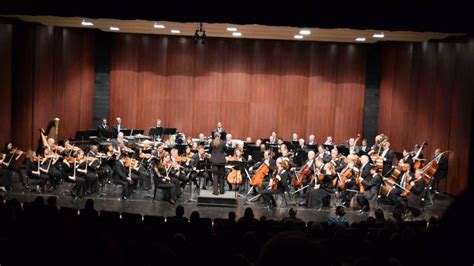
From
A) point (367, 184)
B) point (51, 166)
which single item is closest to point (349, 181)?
point (367, 184)

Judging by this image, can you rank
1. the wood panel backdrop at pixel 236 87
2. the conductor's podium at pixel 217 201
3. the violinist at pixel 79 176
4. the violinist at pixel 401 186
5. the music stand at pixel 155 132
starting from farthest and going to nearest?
the wood panel backdrop at pixel 236 87, the music stand at pixel 155 132, the violinist at pixel 79 176, the conductor's podium at pixel 217 201, the violinist at pixel 401 186

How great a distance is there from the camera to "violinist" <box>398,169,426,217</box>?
44.7ft

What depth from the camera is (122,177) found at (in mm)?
14531

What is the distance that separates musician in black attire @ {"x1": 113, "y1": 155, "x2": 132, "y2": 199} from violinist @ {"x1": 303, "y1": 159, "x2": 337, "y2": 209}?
4.98 meters

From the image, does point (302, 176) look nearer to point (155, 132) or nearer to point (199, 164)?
point (199, 164)

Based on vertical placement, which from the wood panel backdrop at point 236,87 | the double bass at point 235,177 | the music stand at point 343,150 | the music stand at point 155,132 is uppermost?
the wood panel backdrop at point 236,87

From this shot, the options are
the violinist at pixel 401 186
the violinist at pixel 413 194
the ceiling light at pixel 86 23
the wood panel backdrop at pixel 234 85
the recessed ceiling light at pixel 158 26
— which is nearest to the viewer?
the violinist at pixel 413 194

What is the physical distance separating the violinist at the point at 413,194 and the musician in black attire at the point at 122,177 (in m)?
7.33

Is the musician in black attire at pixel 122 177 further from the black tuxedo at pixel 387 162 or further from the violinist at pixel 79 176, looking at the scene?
the black tuxedo at pixel 387 162

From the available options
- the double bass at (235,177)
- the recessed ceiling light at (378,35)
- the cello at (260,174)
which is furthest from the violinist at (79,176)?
the recessed ceiling light at (378,35)

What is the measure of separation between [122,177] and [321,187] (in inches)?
214

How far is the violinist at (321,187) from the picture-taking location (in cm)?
1441

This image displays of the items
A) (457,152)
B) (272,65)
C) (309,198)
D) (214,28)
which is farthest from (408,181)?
(272,65)

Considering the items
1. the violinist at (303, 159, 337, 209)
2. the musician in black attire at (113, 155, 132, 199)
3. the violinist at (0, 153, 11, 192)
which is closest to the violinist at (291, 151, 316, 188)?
the violinist at (303, 159, 337, 209)
